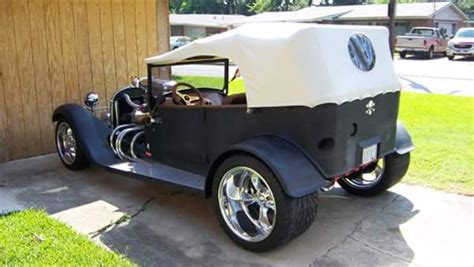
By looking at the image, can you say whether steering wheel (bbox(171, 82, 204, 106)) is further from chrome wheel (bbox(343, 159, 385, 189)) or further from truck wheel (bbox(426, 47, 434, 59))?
truck wheel (bbox(426, 47, 434, 59))

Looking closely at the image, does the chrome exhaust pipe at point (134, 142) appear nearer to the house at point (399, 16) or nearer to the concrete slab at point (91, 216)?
the concrete slab at point (91, 216)

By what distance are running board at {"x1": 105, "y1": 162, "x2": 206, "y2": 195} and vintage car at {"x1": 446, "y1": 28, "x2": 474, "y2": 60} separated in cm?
2447

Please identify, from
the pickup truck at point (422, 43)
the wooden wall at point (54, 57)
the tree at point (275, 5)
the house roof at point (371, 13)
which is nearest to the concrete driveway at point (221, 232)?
the wooden wall at point (54, 57)

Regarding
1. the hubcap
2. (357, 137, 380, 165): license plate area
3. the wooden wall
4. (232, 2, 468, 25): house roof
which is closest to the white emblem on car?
(357, 137, 380, 165): license plate area

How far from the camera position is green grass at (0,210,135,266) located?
339 cm

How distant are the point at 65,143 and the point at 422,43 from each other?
24.3 meters

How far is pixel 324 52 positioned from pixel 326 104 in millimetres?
399

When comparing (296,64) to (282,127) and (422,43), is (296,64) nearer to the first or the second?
(282,127)

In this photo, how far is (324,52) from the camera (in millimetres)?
3566

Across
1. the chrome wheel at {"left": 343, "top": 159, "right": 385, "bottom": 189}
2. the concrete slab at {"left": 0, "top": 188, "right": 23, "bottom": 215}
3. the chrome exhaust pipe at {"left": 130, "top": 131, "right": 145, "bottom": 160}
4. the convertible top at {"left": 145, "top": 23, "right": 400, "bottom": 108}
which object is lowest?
the concrete slab at {"left": 0, "top": 188, "right": 23, "bottom": 215}

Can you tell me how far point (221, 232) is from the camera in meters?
4.08

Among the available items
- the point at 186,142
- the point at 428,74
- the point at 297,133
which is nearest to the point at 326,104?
the point at 297,133

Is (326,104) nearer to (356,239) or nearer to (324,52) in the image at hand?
(324,52)

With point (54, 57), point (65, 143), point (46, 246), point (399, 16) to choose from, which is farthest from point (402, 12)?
point (46, 246)
